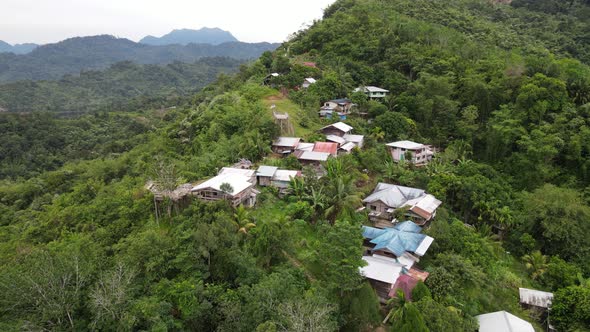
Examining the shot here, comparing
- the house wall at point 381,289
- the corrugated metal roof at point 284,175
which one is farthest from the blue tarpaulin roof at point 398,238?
the corrugated metal roof at point 284,175

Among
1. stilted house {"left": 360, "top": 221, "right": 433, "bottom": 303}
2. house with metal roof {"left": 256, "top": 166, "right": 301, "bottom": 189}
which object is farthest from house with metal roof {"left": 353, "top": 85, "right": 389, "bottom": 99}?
stilted house {"left": 360, "top": 221, "right": 433, "bottom": 303}

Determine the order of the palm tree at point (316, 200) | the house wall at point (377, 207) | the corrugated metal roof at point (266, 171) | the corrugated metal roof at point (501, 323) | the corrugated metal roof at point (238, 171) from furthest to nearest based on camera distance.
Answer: the corrugated metal roof at point (266, 171)
the house wall at point (377, 207)
the corrugated metal roof at point (238, 171)
the palm tree at point (316, 200)
the corrugated metal roof at point (501, 323)

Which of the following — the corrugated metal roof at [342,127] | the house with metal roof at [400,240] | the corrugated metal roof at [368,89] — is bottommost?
the house with metal roof at [400,240]

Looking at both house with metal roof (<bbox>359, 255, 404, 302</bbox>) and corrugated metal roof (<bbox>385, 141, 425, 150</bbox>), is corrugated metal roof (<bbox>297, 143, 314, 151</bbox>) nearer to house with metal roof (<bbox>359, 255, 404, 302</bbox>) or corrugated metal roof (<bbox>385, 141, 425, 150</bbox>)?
corrugated metal roof (<bbox>385, 141, 425, 150</bbox>)

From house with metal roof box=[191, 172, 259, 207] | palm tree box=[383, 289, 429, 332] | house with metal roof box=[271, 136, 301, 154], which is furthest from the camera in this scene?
house with metal roof box=[271, 136, 301, 154]

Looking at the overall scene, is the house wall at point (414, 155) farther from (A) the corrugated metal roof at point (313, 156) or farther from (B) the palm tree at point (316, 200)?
(B) the palm tree at point (316, 200)

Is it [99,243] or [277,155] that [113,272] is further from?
[277,155]
